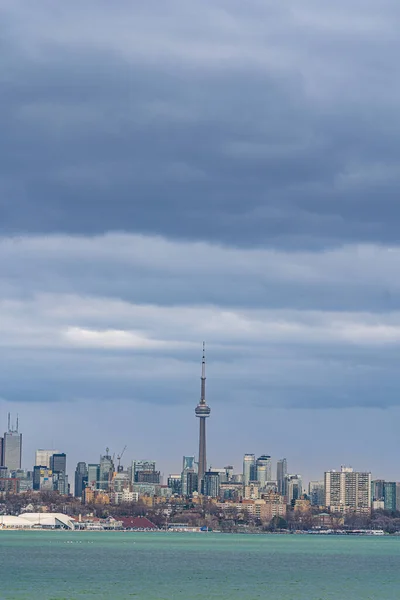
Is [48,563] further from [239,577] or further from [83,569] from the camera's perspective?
[239,577]

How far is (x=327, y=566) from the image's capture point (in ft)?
652

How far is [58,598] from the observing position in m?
116

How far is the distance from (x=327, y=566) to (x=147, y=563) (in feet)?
87.2

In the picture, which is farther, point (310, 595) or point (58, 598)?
point (310, 595)

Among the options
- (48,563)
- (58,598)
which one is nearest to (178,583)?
(58,598)

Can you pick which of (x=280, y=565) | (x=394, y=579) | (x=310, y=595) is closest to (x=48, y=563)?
(x=280, y=565)

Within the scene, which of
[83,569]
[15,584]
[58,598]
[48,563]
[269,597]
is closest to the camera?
[58,598]

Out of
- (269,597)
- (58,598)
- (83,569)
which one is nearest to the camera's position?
(58,598)

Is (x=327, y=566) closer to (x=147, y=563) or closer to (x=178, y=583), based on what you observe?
(x=147, y=563)

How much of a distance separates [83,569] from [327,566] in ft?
145

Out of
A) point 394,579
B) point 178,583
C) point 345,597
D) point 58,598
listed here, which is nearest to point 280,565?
point 394,579

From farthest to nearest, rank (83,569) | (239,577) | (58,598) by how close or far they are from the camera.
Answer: (83,569)
(239,577)
(58,598)

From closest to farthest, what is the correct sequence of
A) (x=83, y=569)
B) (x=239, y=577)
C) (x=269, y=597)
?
(x=269, y=597)
(x=239, y=577)
(x=83, y=569)

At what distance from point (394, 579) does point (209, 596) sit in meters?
50.2
